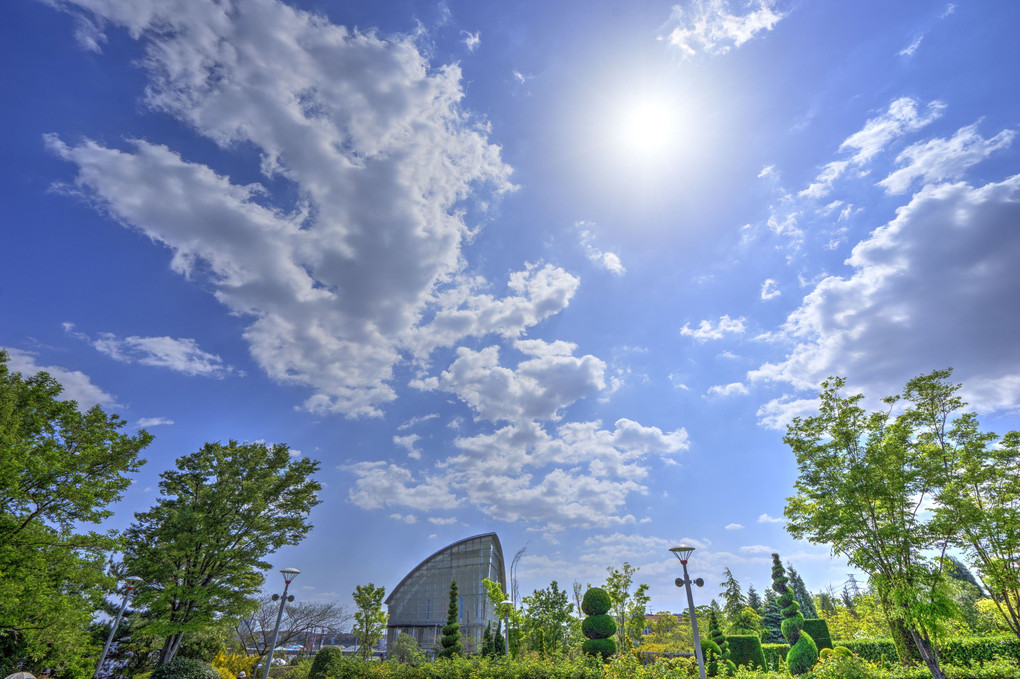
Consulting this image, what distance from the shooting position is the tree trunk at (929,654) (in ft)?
45.8

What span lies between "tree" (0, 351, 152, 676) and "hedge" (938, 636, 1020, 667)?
102ft

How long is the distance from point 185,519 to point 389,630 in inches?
1455

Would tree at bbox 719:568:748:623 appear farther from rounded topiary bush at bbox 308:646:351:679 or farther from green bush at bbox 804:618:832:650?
rounded topiary bush at bbox 308:646:351:679

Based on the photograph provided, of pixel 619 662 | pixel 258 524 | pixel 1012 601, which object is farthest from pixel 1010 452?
pixel 258 524

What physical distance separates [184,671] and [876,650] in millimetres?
30547

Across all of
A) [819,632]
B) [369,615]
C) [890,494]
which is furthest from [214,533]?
[819,632]

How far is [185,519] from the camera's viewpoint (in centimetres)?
1875

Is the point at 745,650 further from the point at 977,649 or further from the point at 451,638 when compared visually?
the point at 451,638

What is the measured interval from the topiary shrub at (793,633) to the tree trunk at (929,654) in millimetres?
4363

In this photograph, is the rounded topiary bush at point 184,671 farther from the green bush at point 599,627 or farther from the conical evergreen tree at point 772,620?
the conical evergreen tree at point 772,620

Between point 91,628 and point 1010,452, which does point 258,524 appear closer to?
point 91,628

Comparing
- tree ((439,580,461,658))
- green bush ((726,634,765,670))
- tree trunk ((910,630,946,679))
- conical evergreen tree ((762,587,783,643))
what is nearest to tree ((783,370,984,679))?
tree trunk ((910,630,946,679))

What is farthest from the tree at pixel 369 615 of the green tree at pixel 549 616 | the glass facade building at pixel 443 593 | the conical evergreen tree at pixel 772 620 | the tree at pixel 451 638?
the conical evergreen tree at pixel 772 620

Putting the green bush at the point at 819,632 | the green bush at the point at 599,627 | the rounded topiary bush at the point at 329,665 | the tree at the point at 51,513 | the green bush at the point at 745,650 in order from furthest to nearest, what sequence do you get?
the green bush at the point at 819,632
the green bush at the point at 745,650
the green bush at the point at 599,627
the rounded topiary bush at the point at 329,665
the tree at the point at 51,513
